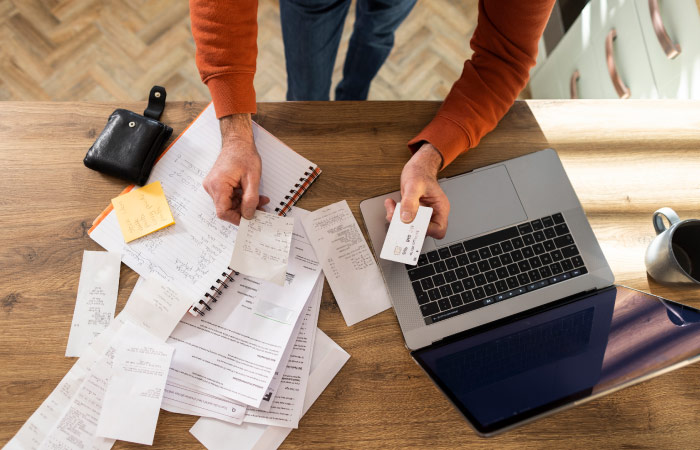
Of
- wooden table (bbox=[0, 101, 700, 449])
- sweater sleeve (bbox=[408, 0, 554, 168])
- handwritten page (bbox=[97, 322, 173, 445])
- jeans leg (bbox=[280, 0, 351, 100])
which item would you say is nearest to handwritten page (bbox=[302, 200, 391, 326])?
wooden table (bbox=[0, 101, 700, 449])

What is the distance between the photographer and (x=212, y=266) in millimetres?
888

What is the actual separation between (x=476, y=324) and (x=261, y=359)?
1.35ft

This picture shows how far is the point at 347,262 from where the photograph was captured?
91 centimetres

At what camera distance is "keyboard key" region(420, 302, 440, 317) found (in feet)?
2.86

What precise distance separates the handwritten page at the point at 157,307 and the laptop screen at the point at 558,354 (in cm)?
45

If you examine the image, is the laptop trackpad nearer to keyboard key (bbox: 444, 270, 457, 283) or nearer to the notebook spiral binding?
keyboard key (bbox: 444, 270, 457, 283)

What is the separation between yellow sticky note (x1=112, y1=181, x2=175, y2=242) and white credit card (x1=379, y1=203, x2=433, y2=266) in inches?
16.9

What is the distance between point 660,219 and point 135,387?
1073mm

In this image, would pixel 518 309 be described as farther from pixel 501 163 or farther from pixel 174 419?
pixel 174 419

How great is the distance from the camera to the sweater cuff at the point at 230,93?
35.8 inches

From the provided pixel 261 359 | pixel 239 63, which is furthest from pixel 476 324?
pixel 239 63

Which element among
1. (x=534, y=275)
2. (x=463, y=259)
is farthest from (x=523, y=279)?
(x=463, y=259)

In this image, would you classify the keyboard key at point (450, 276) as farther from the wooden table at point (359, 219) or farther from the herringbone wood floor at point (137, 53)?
the herringbone wood floor at point (137, 53)

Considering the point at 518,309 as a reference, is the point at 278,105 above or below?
above
